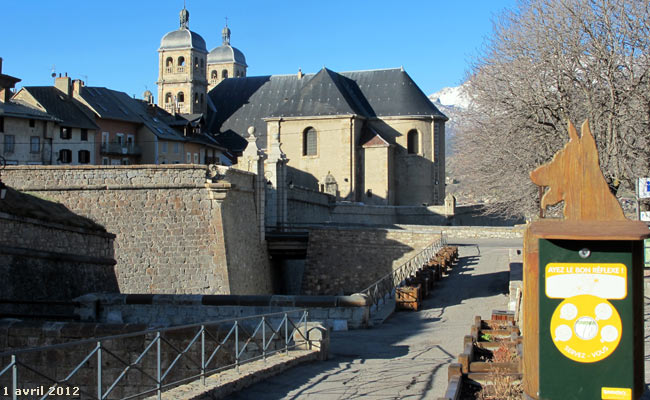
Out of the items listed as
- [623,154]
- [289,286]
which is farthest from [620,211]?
[289,286]

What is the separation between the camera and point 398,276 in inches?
1038

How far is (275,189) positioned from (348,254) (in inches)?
164

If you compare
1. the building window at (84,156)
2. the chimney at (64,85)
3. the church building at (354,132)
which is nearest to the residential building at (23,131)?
the building window at (84,156)

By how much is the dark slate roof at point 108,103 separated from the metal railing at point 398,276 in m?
26.7

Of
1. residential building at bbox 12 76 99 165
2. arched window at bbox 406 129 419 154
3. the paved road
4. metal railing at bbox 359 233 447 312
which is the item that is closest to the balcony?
residential building at bbox 12 76 99 165

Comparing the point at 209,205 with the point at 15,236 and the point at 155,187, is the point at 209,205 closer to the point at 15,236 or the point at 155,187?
the point at 155,187

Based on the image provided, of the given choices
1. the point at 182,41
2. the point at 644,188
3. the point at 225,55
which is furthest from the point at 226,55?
the point at 644,188

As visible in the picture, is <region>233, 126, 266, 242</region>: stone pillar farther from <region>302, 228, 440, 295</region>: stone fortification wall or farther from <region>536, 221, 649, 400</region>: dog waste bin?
<region>536, 221, 649, 400</region>: dog waste bin

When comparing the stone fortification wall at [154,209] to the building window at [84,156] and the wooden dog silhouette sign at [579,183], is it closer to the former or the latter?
the wooden dog silhouette sign at [579,183]

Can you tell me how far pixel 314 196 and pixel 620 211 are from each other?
120ft

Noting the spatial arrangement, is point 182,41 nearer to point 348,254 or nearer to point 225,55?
point 225,55

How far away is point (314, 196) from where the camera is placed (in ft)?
137

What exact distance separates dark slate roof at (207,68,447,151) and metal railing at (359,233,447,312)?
23709mm

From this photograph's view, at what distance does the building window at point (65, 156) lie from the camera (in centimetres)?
4822
